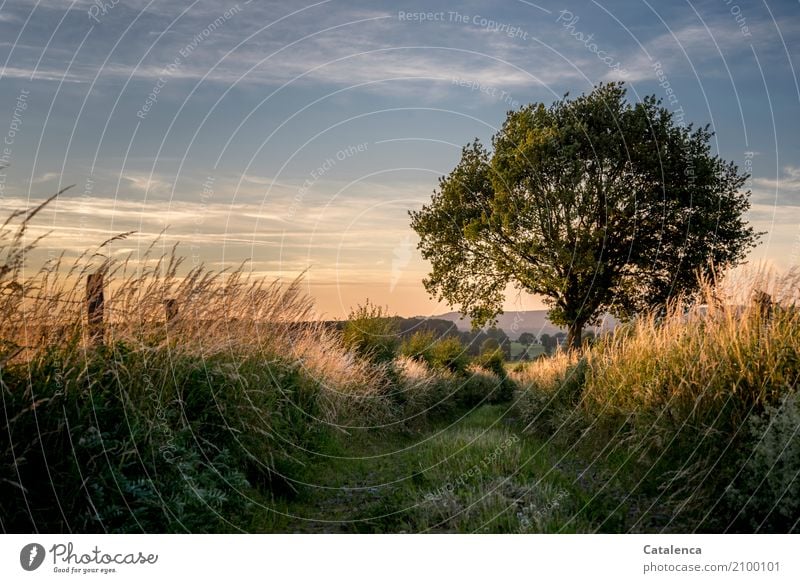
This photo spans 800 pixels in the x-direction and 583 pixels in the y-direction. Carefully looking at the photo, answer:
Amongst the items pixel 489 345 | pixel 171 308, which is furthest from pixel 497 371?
pixel 171 308

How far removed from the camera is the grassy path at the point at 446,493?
5730 mm

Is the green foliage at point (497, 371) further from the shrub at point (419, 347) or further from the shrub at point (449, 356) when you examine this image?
the shrub at point (419, 347)

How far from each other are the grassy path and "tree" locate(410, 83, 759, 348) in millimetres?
13159

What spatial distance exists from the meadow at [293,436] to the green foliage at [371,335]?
4556 millimetres

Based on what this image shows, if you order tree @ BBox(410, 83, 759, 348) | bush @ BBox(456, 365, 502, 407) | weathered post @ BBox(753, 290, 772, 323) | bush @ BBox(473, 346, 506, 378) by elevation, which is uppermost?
tree @ BBox(410, 83, 759, 348)

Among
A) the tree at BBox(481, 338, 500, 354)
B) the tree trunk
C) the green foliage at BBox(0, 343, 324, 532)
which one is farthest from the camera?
the tree at BBox(481, 338, 500, 354)

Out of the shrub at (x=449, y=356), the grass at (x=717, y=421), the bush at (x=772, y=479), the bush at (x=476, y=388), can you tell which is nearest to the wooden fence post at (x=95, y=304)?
the grass at (x=717, y=421)

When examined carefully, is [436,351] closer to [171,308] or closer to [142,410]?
[171,308]

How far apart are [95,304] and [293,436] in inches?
120

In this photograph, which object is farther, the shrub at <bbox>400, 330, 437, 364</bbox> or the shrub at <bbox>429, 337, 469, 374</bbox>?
the shrub at <bbox>429, 337, 469, 374</bbox>

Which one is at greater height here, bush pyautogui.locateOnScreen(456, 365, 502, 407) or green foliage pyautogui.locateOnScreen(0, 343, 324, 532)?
green foliage pyautogui.locateOnScreen(0, 343, 324, 532)

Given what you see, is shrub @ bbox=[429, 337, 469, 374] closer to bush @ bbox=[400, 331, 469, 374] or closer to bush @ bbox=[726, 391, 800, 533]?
bush @ bbox=[400, 331, 469, 374]

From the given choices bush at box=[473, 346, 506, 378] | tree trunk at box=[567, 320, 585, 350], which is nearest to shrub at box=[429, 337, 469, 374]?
bush at box=[473, 346, 506, 378]

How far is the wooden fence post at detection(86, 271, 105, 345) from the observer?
5.61m
